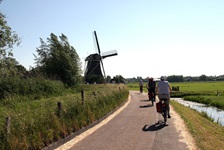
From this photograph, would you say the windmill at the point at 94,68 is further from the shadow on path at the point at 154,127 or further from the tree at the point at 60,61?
the shadow on path at the point at 154,127

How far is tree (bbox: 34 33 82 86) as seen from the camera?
111 feet

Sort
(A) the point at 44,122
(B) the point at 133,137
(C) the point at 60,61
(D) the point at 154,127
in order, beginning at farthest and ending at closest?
(C) the point at 60,61 < (D) the point at 154,127 < (B) the point at 133,137 < (A) the point at 44,122

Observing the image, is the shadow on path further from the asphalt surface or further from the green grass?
the green grass

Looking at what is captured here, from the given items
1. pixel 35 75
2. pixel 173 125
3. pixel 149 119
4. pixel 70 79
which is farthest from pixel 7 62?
pixel 173 125

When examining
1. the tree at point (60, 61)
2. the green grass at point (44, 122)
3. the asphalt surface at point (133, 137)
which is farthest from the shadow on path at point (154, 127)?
the tree at point (60, 61)

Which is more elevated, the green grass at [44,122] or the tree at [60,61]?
the tree at [60,61]

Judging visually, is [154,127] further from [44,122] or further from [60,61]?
[60,61]

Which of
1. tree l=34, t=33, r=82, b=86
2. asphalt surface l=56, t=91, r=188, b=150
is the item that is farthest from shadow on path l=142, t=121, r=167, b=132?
tree l=34, t=33, r=82, b=86

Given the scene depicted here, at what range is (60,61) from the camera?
3400 centimetres

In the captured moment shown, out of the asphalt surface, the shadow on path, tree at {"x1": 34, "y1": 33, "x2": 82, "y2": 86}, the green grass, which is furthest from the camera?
A: tree at {"x1": 34, "y1": 33, "x2": 82, "y2": 86}

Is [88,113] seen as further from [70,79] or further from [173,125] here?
[70,79]

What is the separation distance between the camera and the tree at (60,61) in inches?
1330

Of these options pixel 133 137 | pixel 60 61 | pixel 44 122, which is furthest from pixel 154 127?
pixel 60 61

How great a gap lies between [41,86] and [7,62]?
400 centimetres
